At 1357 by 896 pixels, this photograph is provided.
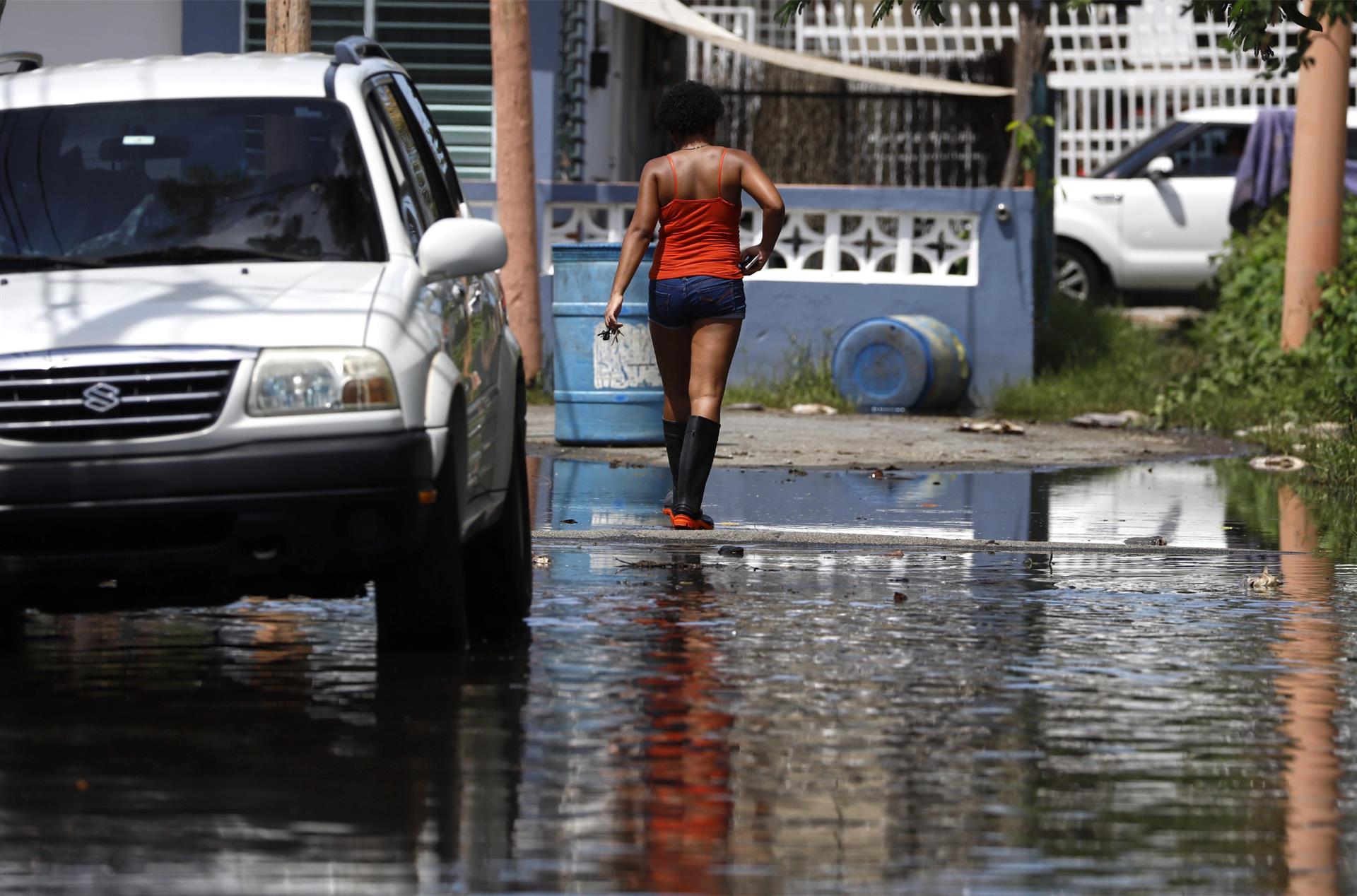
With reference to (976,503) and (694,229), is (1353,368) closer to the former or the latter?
(976,503)

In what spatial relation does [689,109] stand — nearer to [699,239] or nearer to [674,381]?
[699,239]

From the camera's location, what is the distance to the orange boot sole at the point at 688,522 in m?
Answer: 10.2

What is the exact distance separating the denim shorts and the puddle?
95 centimetres

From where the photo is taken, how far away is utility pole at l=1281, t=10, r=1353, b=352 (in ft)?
56.6

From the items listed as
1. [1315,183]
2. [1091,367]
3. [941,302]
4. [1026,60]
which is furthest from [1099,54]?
[1315,183]

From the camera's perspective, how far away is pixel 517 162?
17344 millimetres

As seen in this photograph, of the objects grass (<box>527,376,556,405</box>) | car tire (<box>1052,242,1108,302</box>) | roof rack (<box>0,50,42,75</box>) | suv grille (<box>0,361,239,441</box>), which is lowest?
grass (<box>527,376,556,405</box>)

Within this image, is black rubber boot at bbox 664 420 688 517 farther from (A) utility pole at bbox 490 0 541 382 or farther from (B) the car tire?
(B) the car tire

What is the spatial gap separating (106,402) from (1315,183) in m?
12.8

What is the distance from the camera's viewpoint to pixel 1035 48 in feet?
62.0

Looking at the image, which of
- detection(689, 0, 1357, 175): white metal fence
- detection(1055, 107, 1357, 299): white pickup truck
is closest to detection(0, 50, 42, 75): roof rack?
detection(1055, 107, 1357, 299): white pickup truck

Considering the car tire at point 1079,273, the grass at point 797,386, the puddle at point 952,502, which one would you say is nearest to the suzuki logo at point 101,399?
the puddle at point 952,502

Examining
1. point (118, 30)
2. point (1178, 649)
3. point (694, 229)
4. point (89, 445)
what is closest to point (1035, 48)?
point (118, 30)

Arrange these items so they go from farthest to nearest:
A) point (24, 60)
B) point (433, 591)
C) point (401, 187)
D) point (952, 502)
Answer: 1. point (952, 502)
2. point (24, 60)
3. point (401, 187)
4. point (433, 591)
